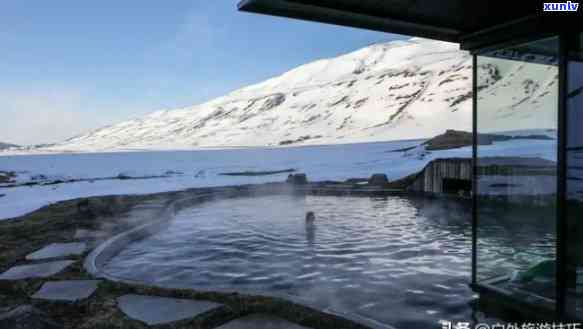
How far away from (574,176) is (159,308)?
388 cm

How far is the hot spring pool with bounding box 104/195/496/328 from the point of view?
467 centimetres

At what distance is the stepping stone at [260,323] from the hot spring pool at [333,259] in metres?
0.53

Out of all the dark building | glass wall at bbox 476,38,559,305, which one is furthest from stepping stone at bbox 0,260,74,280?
glass wall at bbox 476,38,559,305

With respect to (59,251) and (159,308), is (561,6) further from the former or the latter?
(59,251)

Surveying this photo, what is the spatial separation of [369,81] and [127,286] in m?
179

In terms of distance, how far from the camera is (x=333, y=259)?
6582 millimetres

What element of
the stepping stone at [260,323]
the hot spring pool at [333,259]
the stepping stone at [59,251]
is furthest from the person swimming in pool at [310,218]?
the stepping stone at [260,323]

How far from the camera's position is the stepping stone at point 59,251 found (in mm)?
6027

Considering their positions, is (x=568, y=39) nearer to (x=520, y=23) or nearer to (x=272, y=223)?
(x=520, y=23)

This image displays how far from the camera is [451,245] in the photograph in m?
7.34

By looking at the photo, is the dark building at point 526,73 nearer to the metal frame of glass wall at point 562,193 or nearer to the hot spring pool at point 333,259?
the metal frame of glass wall at point 562,193

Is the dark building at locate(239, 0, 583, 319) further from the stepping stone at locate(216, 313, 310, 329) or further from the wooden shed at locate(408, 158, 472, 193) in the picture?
the wooden shed at locate(408, 158, 472, 193)

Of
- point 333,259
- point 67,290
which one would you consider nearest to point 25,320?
point 67,290

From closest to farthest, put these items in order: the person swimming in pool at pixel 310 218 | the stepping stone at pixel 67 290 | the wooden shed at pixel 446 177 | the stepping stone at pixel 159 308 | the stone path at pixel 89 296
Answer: the stone path at pixel 89 296, the stepping stone at pixel 159 308, the stepping stone at pixel 67 290, the person swimming in pool at pixel 310 218, the wooden shed at pixel 446 177
